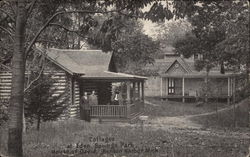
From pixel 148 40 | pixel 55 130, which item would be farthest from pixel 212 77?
pixel 55 130

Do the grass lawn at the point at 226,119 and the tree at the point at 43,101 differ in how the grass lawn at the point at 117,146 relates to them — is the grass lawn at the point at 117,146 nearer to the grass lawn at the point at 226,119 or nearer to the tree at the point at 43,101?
the tree at the point at 43,101

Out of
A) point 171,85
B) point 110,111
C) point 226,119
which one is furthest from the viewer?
point 171,85

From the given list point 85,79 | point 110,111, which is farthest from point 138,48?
point 110,111

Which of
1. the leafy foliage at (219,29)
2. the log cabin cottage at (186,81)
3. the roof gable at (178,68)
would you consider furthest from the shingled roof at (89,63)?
the roof gable at (178,68)

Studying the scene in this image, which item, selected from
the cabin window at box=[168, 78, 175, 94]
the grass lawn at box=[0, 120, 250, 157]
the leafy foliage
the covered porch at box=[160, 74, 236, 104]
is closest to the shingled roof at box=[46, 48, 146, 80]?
the leafy foliage

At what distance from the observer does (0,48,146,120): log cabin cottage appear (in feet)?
94.2

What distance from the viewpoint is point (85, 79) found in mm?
31234

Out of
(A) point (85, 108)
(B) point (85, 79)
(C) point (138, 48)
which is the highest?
(C) point (138, 48)

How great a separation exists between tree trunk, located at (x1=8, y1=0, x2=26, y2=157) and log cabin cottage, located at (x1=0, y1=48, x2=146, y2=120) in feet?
47.8

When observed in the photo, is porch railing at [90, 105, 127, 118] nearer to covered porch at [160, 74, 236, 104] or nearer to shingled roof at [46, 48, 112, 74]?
shingled roof at [46, 48, 112, 74]

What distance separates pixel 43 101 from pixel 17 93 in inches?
360

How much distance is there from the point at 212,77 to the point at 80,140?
36.8m

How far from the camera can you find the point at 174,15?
401 inches

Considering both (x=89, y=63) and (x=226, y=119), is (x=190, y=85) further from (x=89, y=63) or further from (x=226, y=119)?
(x=226, y=119)
